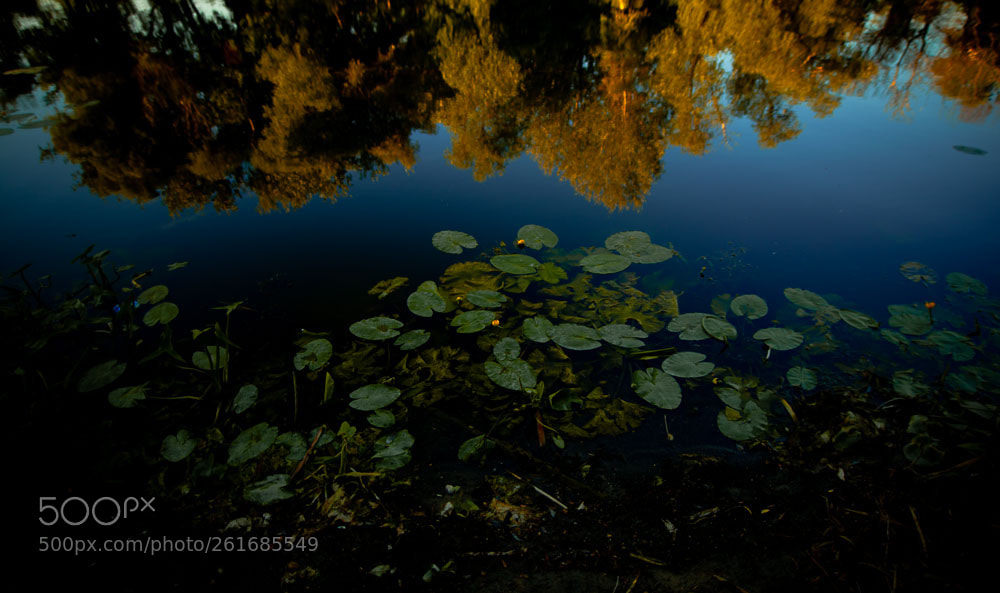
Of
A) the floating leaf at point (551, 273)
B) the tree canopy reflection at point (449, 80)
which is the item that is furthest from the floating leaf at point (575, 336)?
the tree canopy reflection at point (449, 80)

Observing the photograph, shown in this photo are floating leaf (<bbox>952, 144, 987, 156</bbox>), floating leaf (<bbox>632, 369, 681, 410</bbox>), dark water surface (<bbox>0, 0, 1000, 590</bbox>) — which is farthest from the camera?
floating leaf (<bbox>952, 144, 987, 156</bbox>)

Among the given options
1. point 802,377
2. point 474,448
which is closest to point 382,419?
point 474,448

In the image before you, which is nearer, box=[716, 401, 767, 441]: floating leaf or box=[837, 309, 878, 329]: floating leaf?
box=[716, 401, 767, 441]: floating leaf

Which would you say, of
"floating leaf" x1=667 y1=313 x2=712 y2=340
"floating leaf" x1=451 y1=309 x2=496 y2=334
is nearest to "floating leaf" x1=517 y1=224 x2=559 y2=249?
"floating leaf" x1=451 y1=309 x2=496 y2=334

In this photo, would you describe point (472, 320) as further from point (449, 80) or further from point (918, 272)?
point (449, 80)

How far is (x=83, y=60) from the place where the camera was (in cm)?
662

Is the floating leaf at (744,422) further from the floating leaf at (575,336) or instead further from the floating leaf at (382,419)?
the floating leaf at (382,419)

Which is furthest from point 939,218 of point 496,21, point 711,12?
point 496,21

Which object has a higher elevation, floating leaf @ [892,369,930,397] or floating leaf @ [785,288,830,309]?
floating leaf @ [785,288,830,309]

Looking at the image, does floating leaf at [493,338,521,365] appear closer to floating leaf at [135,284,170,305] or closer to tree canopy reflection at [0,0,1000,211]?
floating leaf at [135,284,170,305]

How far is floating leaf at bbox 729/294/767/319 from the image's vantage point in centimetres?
273

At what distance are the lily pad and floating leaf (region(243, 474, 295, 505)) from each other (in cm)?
55

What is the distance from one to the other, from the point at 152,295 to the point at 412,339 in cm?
212

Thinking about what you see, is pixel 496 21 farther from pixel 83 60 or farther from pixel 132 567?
pixel 132 567
